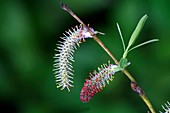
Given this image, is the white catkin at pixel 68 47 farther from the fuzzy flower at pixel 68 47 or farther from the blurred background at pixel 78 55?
the blurred background at pixel 78 55

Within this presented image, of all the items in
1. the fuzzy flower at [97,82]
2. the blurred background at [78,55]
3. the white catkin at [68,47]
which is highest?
the blurred background at [78,55]

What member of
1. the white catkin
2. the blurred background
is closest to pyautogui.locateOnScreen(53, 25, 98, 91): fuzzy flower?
the white catkin

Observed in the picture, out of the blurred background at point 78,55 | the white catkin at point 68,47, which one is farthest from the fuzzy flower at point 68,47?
the blurred background at point 78,55

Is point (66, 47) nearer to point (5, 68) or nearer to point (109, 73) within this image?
point (109, 73)

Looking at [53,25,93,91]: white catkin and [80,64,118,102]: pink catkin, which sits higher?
[53,25,93,91]: white catkin

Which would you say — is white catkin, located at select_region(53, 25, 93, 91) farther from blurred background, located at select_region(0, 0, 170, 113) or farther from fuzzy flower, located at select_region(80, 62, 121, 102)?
blurred background, located at select_region(0, 0, 170, 113)

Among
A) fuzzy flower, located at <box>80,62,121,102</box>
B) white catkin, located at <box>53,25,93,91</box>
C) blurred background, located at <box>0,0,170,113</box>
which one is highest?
blurred background, located at <box>0,0,170,113</box>

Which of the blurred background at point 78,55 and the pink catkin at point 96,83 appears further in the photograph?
the blurred background at point 78,55

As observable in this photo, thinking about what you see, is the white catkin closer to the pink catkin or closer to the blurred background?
the pink catkin

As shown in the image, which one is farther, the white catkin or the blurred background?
the blurred background
